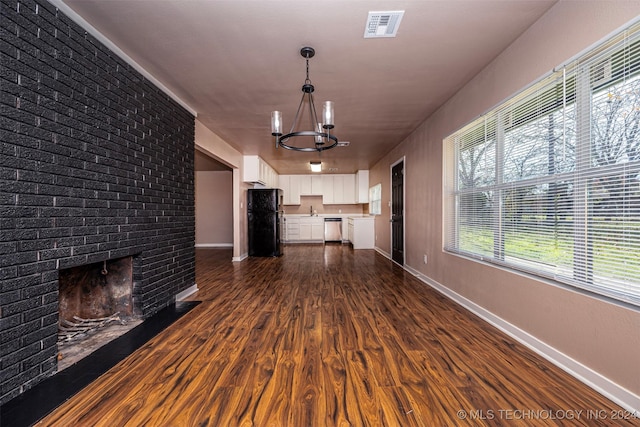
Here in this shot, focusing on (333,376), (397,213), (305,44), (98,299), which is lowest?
(333,376)

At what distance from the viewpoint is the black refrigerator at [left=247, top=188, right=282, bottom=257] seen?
6527 mm

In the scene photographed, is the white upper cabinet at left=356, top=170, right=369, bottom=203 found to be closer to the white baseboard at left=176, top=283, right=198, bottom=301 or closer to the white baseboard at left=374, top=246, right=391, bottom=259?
the white baseboard at left=374, top=246, right=391, bottom=259

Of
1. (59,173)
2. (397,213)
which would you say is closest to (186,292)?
(59,173)

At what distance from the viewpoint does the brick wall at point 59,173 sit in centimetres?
151

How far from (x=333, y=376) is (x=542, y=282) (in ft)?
5.21

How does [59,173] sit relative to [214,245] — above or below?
above

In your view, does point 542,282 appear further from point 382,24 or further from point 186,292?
point 186,292

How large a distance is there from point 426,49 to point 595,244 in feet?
6.01

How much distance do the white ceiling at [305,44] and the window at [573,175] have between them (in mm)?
589

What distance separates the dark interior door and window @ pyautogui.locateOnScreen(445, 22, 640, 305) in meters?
2.49

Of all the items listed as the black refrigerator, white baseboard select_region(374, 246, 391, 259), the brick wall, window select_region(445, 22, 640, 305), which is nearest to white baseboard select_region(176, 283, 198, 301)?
the brick wall

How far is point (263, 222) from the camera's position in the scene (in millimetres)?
6547

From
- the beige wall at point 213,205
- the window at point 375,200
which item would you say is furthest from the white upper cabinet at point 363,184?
the beige wall at point 213,205

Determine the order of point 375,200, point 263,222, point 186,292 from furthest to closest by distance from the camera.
→ point 375,200 → point 263,222 → point 186,292
